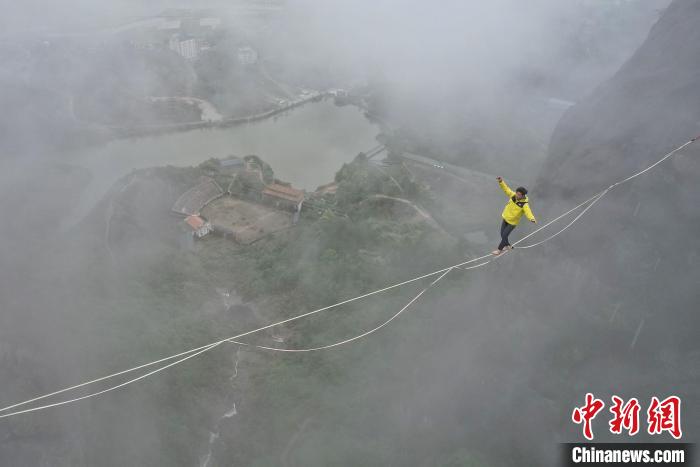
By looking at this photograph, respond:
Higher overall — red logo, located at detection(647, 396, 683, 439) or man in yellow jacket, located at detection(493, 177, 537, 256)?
man in yellow jacket, located at detection(493, 177, 537, 256)

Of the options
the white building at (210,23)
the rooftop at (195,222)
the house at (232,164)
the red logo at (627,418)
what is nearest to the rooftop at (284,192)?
the rooftop at (195,222)

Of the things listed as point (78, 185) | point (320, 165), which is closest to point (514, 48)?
point (320, 165)

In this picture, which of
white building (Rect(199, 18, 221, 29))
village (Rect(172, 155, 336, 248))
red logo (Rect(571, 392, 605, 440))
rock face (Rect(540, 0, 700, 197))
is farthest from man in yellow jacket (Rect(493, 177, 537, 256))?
white building (Rect(199, 18, 221, 29))

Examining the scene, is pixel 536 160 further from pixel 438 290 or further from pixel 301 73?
pixel 301 73

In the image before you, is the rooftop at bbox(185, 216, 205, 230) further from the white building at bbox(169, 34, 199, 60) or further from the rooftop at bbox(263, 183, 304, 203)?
the white building at bbox(169, 34, 199, 60)

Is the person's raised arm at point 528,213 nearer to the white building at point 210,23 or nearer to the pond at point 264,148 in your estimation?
the pond at point 264,148

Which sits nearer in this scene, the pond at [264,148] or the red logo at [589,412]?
the red logo at [589,412]

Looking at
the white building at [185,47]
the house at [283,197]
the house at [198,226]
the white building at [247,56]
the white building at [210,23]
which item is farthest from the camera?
the white building at [210,23]
